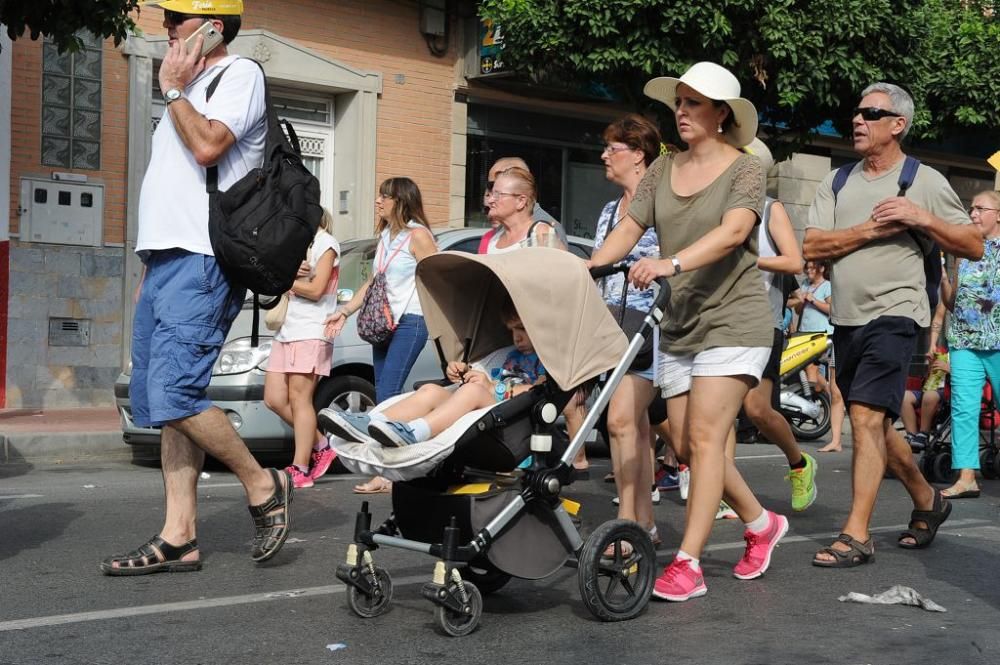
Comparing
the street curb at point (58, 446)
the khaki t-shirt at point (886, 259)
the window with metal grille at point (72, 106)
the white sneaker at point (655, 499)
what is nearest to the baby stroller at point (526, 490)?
the khaki t-shirt at point (886, 259)

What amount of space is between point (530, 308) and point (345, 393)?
5024mm

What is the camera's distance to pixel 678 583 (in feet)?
17.9

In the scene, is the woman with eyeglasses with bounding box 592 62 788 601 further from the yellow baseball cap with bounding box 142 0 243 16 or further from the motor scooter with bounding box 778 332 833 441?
the motor scooter with bounding box 778 332 833 441

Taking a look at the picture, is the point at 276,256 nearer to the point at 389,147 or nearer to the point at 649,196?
the point at 649,196

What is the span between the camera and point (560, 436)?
17.9 feet

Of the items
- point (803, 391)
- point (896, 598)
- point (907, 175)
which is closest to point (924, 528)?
point (896, 598)

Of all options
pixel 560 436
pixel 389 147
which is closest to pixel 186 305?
pixel 560 436

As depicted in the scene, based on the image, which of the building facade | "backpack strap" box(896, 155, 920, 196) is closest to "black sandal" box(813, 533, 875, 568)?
"backpack strap" box(896, 155, 920, 196)

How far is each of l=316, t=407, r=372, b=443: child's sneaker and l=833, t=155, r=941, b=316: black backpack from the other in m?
2.96

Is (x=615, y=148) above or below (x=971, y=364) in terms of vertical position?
above

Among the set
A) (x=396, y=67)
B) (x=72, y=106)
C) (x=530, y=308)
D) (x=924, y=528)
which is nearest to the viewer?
(x=530, y=308)

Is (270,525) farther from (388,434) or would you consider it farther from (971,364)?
(971,364)

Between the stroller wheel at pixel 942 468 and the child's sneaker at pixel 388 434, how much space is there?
6728 mm

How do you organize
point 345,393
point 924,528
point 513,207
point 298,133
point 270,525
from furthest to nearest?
1. point 298,133
2. point 345,393
3. point 513,207
4. point 924,528
5. point 270,525
